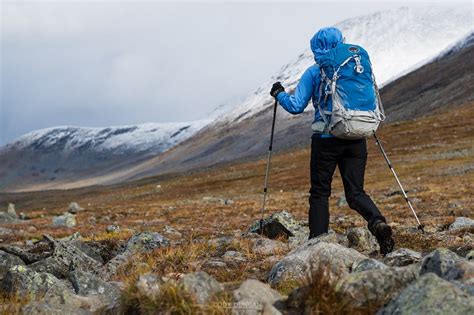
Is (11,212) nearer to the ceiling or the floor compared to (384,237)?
nearer to the ceiling

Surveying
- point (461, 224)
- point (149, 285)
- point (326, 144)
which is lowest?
point (461, 224)

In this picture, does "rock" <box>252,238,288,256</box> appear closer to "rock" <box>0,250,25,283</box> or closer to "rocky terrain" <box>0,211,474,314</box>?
"rocky terrain" <box>0,211,474,314</box>

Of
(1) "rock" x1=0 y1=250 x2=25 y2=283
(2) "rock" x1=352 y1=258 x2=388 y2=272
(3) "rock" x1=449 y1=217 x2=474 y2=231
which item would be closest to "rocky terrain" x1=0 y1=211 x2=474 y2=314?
(2) "rock" x1=352 y1=258 x2=388 y2=272

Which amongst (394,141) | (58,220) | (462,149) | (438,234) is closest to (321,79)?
(438,234)

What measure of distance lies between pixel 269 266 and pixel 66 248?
412 centimetres

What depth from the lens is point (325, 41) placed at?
29.3 ft

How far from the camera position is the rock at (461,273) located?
4.91m

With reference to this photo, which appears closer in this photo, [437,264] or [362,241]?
[437,264]

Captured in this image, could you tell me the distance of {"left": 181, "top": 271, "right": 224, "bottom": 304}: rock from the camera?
4.89 meters

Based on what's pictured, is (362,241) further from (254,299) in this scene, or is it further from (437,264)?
(254,299)

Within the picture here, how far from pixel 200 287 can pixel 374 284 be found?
5.09 ft

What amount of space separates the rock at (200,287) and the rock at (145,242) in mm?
6238

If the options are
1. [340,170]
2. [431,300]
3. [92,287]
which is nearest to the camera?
[431,300]

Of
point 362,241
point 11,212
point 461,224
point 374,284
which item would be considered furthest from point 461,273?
point 11,212
